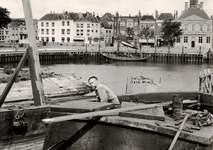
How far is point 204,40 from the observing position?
9262 centimetres

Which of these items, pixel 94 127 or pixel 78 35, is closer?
pixel 94 127

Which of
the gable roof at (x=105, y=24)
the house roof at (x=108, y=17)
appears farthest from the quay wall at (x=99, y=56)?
the house roof at (x=108, y=17)

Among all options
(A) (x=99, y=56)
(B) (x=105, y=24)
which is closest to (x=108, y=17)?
(B) (x=105, y=24)

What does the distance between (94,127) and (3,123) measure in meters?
3.06

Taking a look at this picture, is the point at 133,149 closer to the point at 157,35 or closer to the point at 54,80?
the point at 54,80

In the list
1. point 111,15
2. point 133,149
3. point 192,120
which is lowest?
point 133,149

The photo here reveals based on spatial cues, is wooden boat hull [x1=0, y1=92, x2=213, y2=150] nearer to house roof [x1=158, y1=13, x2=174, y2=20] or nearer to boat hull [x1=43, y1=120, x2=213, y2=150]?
boat hull [x1=43, y1=120, x2=213, y2=150]

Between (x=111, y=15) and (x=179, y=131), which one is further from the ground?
(x=111, y=15)

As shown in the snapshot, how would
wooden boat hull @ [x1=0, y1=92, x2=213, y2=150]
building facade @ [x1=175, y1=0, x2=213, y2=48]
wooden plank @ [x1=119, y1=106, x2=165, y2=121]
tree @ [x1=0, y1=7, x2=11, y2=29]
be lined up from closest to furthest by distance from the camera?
wooden boat hull @ [x1=0, y1=92, x2=213, y2=150] → wooden plank @ [x1=119, y1=106, x2=165, y2=121] → tree @ [x1=0, y1=7, x2=11, y2=29] → building facade @ [x1=175, y1=0, x2=213, y2=48]

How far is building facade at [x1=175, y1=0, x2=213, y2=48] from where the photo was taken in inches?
3612

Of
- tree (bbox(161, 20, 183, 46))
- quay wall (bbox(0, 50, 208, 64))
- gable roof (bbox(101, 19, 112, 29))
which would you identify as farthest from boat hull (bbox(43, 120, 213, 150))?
gable roof (bbox(101, 19, 112, 29))

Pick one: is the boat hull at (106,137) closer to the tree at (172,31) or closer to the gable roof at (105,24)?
the tree at (172,31)

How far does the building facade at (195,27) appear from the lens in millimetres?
91750

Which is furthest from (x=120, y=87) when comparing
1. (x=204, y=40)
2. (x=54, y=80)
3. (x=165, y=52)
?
(x=204, y=40)
